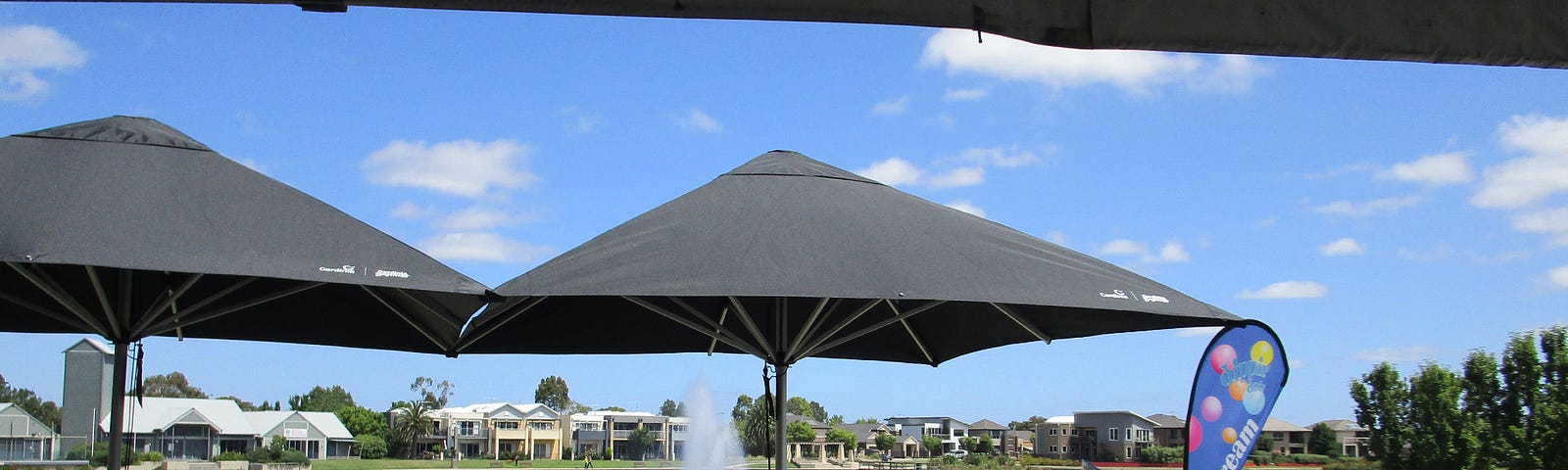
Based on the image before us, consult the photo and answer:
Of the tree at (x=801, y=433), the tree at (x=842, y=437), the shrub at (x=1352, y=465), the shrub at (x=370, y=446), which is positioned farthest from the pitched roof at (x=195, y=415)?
the shrub at (x=1352, y=465)

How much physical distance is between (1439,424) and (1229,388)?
53.3 metres

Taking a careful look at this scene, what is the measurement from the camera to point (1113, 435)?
241 ft

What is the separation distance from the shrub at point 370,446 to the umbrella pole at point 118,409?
262ft

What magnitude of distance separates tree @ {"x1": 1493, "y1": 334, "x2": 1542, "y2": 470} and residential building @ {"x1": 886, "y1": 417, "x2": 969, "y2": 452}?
51.2 meters

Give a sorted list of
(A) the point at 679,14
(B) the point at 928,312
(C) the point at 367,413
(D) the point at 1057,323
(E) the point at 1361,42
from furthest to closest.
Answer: (C) the point at 367,413, (B) the point at 928,312, (D) the point at 1057,323, (E) the point at 1361,42, (A) the point at 679,14

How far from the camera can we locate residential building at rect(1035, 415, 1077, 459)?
3078 inches

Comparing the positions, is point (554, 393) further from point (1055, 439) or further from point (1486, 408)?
point (1486, 408)

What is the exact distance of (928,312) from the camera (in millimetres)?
7520

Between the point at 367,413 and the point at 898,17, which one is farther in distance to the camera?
the point at 367,413

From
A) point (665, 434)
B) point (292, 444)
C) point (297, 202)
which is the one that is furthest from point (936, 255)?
point (665, 434)

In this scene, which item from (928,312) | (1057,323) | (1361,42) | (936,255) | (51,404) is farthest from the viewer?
(51,404)

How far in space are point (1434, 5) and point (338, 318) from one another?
5.76 meters

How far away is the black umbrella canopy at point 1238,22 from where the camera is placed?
2.45 m

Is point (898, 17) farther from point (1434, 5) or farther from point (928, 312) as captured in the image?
point (928, 312)
